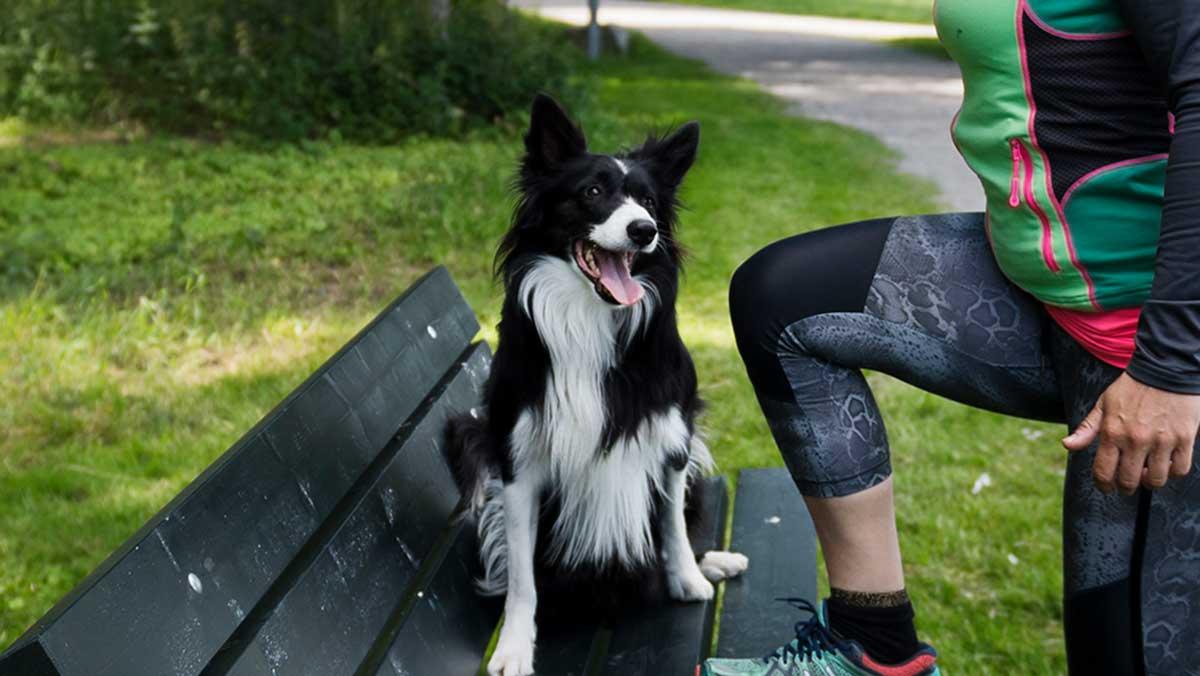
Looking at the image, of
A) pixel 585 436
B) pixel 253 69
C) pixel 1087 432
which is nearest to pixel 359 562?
pixel 585 436

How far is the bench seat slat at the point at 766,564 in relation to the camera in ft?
9.16

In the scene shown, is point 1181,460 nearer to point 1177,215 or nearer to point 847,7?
point 1177,215

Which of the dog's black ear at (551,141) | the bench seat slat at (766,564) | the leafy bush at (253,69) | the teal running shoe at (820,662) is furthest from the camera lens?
the leafy bush at (253,69)

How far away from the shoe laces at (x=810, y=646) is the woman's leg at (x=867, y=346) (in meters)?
0.09

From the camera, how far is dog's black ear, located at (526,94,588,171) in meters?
2.95

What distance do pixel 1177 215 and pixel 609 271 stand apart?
1.35 m

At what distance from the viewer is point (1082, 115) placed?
2.01 meters

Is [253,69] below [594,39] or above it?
above

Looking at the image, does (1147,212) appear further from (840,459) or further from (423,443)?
(423,443)

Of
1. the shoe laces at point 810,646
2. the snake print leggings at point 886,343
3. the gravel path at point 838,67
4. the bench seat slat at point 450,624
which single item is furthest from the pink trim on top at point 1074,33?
the gravel path at point 838,67

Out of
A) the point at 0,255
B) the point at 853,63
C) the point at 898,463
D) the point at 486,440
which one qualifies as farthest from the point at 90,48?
the point at 853,63

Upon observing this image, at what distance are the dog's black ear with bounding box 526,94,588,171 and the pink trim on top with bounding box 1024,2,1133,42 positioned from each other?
1.19 m

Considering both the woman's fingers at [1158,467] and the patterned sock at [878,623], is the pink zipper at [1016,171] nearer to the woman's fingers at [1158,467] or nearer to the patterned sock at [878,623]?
the woman's fingers at [1158,467]

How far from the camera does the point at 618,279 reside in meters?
2.91
